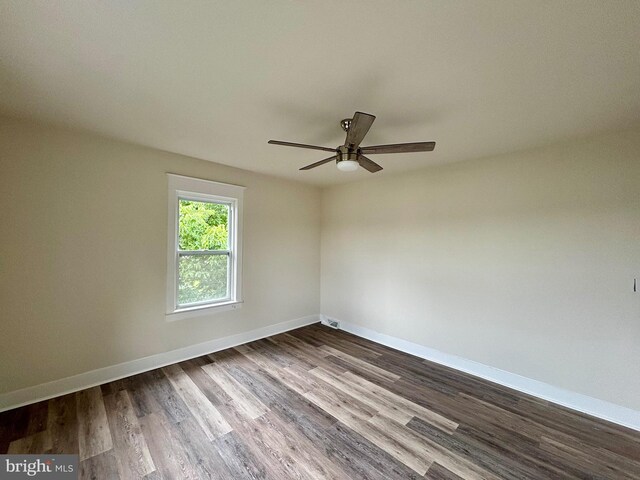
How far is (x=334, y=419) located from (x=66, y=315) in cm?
265

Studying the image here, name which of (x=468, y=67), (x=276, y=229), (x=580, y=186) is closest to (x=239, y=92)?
(x=468, y=67)

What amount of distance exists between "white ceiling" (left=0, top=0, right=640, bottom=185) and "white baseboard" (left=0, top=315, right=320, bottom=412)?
2.37 metres

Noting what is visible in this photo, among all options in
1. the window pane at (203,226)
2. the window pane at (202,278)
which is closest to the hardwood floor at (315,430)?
the window pane at (202,278)

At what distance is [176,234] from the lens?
3.08 meters

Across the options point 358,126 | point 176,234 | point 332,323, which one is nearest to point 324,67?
point 358,126

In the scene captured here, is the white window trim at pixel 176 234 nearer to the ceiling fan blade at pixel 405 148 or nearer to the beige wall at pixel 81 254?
the beige wall at pixel 81 254

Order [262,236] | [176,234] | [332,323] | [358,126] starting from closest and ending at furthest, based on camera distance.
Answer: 1. [358,126]
2. [176,234]
3. [262,236]
4. [332,323]

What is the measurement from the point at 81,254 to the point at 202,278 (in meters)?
1.23

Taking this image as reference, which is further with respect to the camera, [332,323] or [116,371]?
[332,323]

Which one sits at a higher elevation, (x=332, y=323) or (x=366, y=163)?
(x=366, y=163)

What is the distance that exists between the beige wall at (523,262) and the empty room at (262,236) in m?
0.02

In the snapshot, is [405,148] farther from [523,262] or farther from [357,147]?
[523,262]

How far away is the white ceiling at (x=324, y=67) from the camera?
1.16 meters

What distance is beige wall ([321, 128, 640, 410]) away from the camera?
2.22 metres
